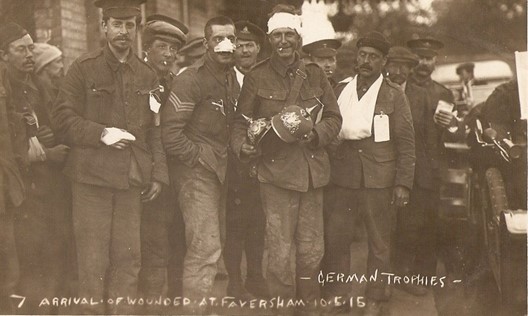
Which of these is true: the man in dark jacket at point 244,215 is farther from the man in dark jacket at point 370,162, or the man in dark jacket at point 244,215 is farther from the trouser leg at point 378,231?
the trouser leg at point 378,231

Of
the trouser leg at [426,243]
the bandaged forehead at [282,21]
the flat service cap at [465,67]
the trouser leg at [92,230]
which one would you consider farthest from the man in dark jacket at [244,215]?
the flat service cap at [465,67]

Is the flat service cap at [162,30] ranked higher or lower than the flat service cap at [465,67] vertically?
higher

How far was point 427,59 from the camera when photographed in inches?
190

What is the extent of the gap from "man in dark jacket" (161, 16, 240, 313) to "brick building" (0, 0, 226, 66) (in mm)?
203

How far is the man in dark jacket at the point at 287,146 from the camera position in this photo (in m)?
4.48

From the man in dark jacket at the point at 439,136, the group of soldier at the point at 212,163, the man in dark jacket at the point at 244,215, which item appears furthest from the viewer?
the man in dark jacket at the point at 439,136

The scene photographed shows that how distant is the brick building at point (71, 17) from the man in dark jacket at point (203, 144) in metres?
0.20

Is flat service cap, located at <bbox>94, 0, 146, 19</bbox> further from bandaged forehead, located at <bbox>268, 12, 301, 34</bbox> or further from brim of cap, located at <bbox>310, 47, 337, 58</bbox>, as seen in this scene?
brim of cap, located at <bbox>310, 47, 337, 58</bbox>

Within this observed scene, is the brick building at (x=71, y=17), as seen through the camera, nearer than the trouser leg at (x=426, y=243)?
Yes

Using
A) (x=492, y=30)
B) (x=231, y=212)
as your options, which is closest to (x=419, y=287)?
(x=231, y=212)

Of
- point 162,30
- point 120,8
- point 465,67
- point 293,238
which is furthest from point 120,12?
point 465,67

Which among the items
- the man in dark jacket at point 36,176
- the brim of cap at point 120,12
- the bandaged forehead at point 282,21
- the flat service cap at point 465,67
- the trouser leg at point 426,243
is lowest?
the trouser leg at point 426,243

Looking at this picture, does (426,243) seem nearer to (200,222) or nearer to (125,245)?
(200,222)

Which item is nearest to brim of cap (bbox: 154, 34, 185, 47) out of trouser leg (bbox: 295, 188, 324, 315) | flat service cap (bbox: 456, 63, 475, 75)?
trouser leg (bbox: 295, 188, 324, 315)
